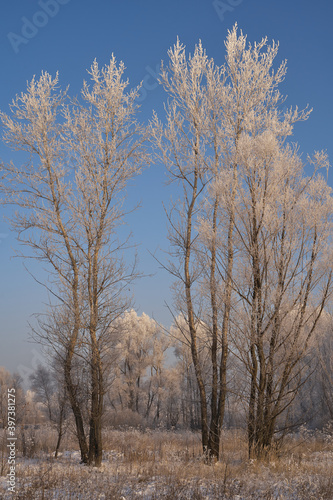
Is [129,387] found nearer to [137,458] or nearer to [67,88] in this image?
[137,458]

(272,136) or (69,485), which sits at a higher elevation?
(272,136)

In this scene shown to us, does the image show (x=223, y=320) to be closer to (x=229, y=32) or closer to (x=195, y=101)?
(x=195, y=101)

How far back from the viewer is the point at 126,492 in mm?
6223

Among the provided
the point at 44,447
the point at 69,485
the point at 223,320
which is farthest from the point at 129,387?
the point at 69,485

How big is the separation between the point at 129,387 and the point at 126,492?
29204 mm

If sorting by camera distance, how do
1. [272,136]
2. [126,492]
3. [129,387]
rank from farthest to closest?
[129,387] → [272,136] → [126,492]

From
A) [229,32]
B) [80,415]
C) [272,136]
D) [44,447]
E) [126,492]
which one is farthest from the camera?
[44,447]

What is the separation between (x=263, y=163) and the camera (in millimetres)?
9453

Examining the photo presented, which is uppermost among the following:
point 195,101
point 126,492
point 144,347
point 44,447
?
point 195,101

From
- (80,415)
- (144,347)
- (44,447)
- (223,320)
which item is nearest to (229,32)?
(223,320)

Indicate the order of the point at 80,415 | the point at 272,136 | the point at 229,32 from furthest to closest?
1. the point at 229,32
2. the point at 80,415
3. the point at 272,136

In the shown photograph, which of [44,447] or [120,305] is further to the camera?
[44,447]

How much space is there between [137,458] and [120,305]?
4.03m

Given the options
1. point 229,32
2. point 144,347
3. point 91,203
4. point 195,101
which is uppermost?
point 229,32
